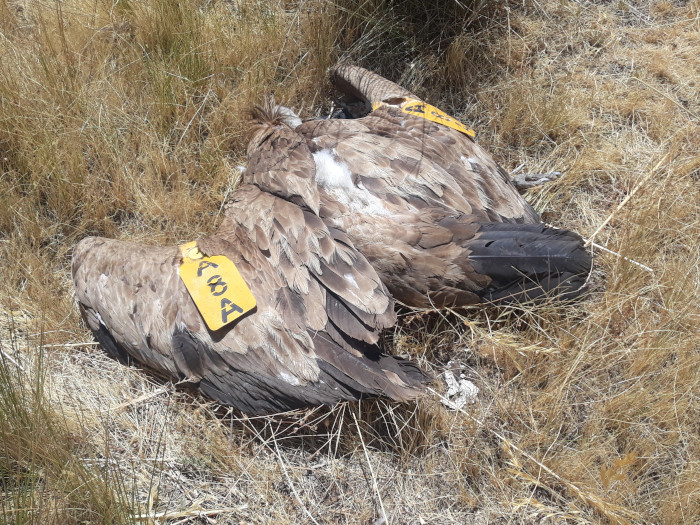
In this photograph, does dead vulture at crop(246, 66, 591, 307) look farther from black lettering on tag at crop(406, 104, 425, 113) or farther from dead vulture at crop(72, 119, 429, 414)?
dead vulture at crop(72, 119, 429, 414)

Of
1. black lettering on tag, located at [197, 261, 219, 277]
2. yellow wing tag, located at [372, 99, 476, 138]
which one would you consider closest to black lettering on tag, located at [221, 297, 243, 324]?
black lettering on tag, located at [197, 261, 219, 277]

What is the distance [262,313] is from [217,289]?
22 centimetres

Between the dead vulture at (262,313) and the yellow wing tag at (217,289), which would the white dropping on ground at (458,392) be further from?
the yellow wing tag at (217,289)

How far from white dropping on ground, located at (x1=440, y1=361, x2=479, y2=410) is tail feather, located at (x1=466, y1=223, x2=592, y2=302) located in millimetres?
484

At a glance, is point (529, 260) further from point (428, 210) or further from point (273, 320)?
point (273, 320)

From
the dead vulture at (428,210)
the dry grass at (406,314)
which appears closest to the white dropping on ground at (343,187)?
the dead vulture at (428,210)

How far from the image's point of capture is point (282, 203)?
2.71 metres

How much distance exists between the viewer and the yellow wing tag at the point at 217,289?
239 centimetres

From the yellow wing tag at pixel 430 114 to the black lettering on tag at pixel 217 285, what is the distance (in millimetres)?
1564

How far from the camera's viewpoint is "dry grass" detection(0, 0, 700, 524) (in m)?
2.43

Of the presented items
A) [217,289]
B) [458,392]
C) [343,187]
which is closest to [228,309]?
[217,289]

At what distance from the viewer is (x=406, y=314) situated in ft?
9.31

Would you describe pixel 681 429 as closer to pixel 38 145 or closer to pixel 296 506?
pixel 296 506

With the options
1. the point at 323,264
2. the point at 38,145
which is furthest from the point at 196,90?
the point at 323,264
